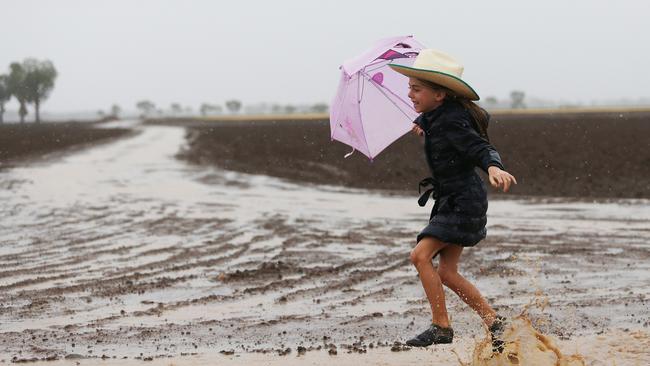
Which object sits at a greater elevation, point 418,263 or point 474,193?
point 474,193

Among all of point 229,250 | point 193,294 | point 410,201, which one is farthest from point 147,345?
point 410,201

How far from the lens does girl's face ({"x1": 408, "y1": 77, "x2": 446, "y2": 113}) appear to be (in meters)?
4.88

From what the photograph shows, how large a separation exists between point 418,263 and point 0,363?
9.00 ft

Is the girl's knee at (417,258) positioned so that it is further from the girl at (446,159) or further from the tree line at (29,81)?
the tree line at (29,81)

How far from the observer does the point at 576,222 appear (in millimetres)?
13109

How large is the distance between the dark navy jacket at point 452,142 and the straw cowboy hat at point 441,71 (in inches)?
5.0

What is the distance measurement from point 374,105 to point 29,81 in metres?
155

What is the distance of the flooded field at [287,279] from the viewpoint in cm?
605

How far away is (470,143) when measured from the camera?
4691 millimetres

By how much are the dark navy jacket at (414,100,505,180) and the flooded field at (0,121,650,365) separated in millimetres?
1312

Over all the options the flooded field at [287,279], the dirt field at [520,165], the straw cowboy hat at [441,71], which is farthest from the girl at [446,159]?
the dirt field at [520,165]

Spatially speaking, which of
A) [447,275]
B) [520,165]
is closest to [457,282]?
[447,275]

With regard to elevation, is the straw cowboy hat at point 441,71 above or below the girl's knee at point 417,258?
above

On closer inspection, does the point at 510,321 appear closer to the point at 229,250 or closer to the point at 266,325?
the point at 266,325
